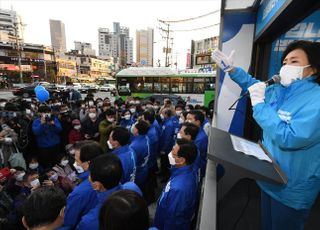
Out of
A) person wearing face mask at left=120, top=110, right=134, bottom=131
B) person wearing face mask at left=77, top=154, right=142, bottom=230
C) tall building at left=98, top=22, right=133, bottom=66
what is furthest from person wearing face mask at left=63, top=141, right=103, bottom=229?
tall building at left=98, top=22, right=133, bottom=66

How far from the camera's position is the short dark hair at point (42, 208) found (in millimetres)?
1460

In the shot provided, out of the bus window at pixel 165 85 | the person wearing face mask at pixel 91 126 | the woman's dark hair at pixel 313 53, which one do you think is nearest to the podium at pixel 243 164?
the woman's dark hair at pixel 313 53

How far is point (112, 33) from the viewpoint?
13738cm

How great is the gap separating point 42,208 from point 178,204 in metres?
1.19

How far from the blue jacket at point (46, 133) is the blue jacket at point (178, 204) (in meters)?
3.69

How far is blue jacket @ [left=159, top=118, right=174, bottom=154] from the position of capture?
522 centimetres

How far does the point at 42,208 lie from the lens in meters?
1.49

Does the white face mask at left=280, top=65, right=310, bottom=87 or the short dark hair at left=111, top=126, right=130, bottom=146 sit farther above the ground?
the white face mask at left=280, top=65, right=310, bottom=87

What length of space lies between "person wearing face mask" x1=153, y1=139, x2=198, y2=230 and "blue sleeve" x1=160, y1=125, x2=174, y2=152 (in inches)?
111

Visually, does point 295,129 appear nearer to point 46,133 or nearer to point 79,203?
point 79,203

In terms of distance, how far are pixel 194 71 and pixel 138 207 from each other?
1385cm

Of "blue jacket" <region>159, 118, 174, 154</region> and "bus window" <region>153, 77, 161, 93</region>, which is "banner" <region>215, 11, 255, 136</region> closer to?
"blue jacket" <region>159, 118, 174, 154</region>

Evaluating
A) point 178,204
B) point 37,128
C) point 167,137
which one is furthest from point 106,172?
point 37,128

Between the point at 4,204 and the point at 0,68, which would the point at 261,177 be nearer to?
the point at 4,204
